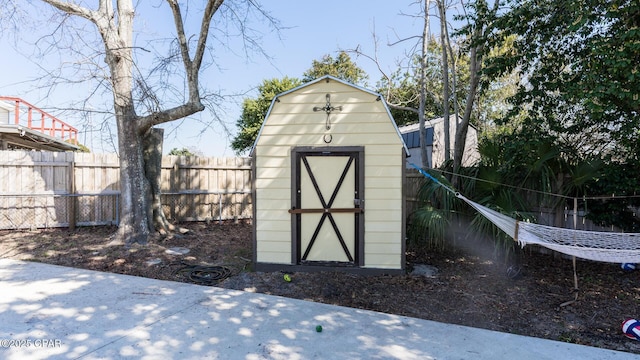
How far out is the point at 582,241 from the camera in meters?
3.84

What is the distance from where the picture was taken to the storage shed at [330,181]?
4855 millimetres

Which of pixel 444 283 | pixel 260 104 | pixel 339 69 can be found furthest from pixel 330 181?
pixel 260 104

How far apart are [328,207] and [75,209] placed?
18.9 feet

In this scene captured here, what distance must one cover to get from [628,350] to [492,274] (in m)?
1.95

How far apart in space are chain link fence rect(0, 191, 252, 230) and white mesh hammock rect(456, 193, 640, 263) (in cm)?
673

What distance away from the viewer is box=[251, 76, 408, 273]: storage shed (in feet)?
15.9

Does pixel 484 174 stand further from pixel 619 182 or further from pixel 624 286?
pixel 624 286

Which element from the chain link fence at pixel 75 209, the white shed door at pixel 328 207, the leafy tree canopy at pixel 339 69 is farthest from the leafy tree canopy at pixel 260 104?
the white shed door at pixel 328 207

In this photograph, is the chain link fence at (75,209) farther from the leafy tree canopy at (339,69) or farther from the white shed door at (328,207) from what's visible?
the leafy tree canopy at (339,69)

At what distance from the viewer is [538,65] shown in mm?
5633

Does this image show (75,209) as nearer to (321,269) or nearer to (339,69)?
(321,269)

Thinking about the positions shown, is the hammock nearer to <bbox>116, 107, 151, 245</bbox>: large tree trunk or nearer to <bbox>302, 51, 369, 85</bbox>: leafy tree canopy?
<bbox>116, 107, 151, 245</bbox>: large tree trunk

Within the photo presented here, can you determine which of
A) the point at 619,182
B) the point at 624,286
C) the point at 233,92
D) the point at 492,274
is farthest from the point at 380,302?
the point at 233,92

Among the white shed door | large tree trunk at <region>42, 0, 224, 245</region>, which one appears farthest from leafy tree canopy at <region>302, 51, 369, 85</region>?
the white shed door
